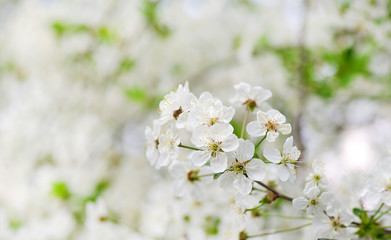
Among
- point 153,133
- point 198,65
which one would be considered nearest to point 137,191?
point 198,65

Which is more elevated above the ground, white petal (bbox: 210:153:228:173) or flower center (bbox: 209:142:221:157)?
flower center (bbox: 209:142:221:157)

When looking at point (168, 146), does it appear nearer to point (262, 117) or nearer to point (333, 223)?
point (262, 117)

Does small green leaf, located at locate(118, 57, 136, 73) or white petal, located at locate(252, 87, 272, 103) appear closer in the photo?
white petal, located at locate(252, 87, 272, 103)

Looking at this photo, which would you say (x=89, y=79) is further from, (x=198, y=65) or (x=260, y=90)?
(x=260, y=90)

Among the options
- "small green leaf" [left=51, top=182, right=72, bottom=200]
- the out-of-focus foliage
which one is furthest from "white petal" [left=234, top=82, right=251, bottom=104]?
"small green leaf" [left=51, top=182, right=72, bottom=200]

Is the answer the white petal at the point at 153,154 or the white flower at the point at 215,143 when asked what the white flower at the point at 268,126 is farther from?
the white petal at the point at 153,154

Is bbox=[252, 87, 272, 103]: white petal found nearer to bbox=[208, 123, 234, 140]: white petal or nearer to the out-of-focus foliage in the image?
bbox=[208, 123, 234, 140]: white petal

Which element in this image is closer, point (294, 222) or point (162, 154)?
point (162, 154)
